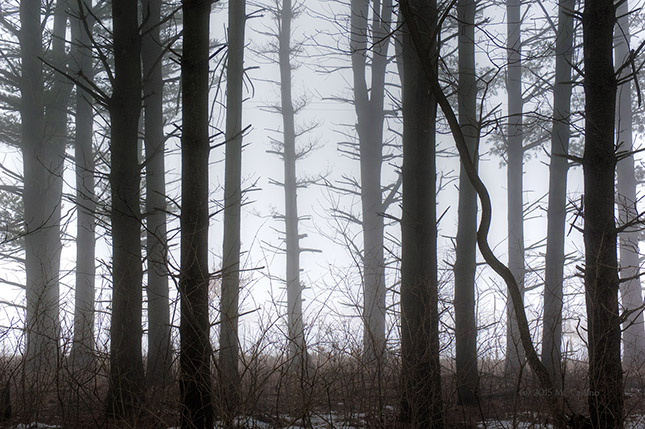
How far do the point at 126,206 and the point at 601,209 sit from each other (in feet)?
13.7

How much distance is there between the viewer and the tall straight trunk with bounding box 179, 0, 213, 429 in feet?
12.9

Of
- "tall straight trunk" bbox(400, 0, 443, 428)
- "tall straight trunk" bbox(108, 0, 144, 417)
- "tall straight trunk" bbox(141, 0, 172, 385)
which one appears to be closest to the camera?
"tall straight trunk" bbox(400, 0, 443, 428)

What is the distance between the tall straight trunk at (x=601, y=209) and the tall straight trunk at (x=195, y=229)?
2.97 m

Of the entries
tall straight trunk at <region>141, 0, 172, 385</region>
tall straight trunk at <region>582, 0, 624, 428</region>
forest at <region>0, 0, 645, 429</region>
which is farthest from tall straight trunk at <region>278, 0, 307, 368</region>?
tall straight trunk at <region>582, 0, 624, 428</region>

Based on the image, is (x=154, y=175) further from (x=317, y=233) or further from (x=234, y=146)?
(x=317, y=233)

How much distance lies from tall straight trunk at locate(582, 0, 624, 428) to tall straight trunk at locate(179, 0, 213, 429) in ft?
9.74

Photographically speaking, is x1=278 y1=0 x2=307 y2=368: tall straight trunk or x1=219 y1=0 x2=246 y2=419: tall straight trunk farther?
x1=278 y1=0 x2=307 y2=368: tall straight trunk

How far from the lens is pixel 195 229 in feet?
13.3

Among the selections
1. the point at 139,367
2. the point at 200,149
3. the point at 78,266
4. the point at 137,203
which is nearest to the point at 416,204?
the point at 200,149

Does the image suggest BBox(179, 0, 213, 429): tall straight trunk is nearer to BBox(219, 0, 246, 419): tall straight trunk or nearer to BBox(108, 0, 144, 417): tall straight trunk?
BBox(108, 0, 144, 417): tall straight trunk

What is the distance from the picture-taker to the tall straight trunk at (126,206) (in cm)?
525

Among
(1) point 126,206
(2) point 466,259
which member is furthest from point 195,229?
(2) point 466,259

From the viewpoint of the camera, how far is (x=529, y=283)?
1367 centimetres

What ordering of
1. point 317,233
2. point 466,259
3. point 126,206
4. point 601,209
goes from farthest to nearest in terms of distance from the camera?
point 317,233 < point 466,259 < point 126,206 < point 601,209
